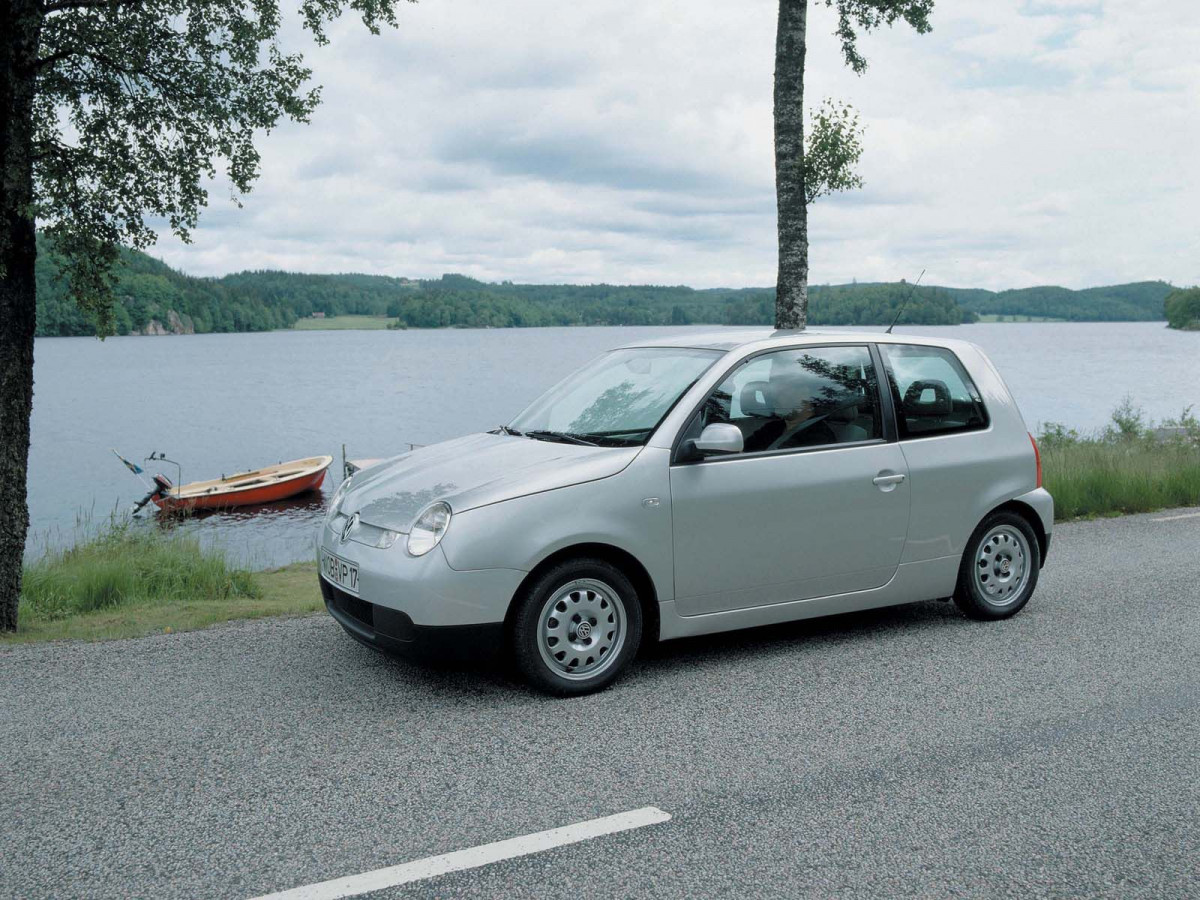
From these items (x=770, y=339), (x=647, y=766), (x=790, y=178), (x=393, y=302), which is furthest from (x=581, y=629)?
(x=393, y=302)

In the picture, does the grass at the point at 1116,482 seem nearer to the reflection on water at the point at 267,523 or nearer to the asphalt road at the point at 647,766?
the asphalt road at the point at 647,766

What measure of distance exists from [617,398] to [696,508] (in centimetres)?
94

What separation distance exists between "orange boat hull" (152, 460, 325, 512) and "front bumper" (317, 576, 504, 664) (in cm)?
2386

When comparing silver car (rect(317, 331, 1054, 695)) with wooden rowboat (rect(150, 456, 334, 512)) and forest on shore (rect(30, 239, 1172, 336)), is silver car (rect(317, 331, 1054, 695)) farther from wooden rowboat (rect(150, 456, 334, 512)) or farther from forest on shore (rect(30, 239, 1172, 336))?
forest on shore (rect(30, 239, 1172, 336))

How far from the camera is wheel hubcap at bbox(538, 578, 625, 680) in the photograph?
5133 millimetres

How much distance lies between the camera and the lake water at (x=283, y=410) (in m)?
30.3

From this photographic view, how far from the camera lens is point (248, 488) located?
30.0 meters

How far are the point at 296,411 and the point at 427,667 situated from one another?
5590 cm

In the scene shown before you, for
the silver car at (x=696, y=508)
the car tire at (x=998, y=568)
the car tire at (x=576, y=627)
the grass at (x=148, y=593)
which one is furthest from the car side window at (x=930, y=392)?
the grass at (x=148, y=593)

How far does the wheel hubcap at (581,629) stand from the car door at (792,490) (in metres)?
0.41

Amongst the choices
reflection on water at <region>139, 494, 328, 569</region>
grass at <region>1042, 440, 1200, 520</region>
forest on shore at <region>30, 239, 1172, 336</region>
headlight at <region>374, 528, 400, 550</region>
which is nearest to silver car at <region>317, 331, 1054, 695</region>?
headlight at <region>374, 528, 400, 550</region>

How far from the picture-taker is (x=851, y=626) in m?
6.66

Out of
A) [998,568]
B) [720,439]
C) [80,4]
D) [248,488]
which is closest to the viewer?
[720,439]

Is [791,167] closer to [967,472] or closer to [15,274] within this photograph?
[967,472]
